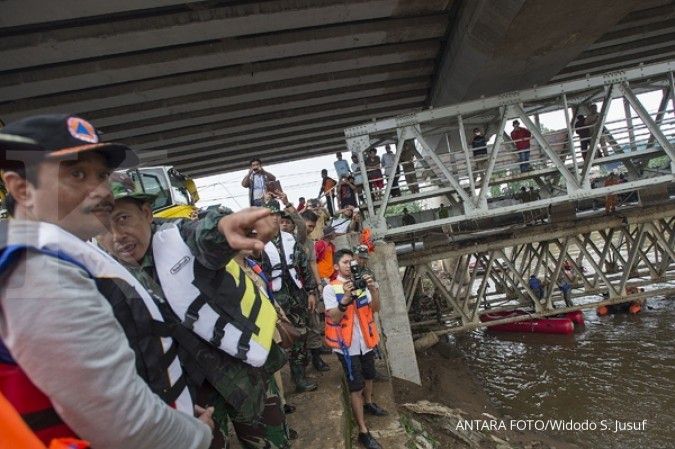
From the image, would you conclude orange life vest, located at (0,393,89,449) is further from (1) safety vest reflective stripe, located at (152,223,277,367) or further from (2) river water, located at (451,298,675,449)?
(2) river water, located at (451,298,675,449)

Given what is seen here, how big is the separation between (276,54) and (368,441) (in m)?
6.87

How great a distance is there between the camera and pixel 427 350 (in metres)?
9.52

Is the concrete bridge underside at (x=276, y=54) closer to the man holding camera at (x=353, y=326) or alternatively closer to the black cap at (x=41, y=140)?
the man holding camera at (x=353, y=326)

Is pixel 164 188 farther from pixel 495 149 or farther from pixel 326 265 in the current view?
pixel 495 149

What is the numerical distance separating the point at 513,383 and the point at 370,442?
18.4ft

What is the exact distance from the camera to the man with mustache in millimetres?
852

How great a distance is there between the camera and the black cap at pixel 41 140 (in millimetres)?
1059

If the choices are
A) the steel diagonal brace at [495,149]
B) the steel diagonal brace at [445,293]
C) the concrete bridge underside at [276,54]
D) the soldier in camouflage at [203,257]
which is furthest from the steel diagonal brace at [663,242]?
the soldier in camouflage at [203,257]

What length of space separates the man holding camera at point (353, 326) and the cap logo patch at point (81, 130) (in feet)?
10.1

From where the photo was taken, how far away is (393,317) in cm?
708

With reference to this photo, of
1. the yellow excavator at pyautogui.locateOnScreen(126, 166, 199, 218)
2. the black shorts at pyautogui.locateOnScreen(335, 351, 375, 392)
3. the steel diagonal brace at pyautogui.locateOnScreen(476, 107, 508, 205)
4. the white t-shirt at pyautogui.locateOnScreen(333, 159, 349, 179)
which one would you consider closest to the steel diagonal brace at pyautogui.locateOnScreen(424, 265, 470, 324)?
the steel diagonal brace at pyautogui.locateOnScreen(476, 107, 508, 205)

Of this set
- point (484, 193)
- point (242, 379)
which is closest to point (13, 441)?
point (242, 379)

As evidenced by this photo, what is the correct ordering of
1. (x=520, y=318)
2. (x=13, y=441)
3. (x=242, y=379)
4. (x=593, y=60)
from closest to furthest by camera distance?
1. (x=13, y=441)
2. (x=242, y=379)
3. (x=520, y=318)
4. (x=593, y=60)

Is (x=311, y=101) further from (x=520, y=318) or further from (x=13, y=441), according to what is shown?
(x=13, y=441)
